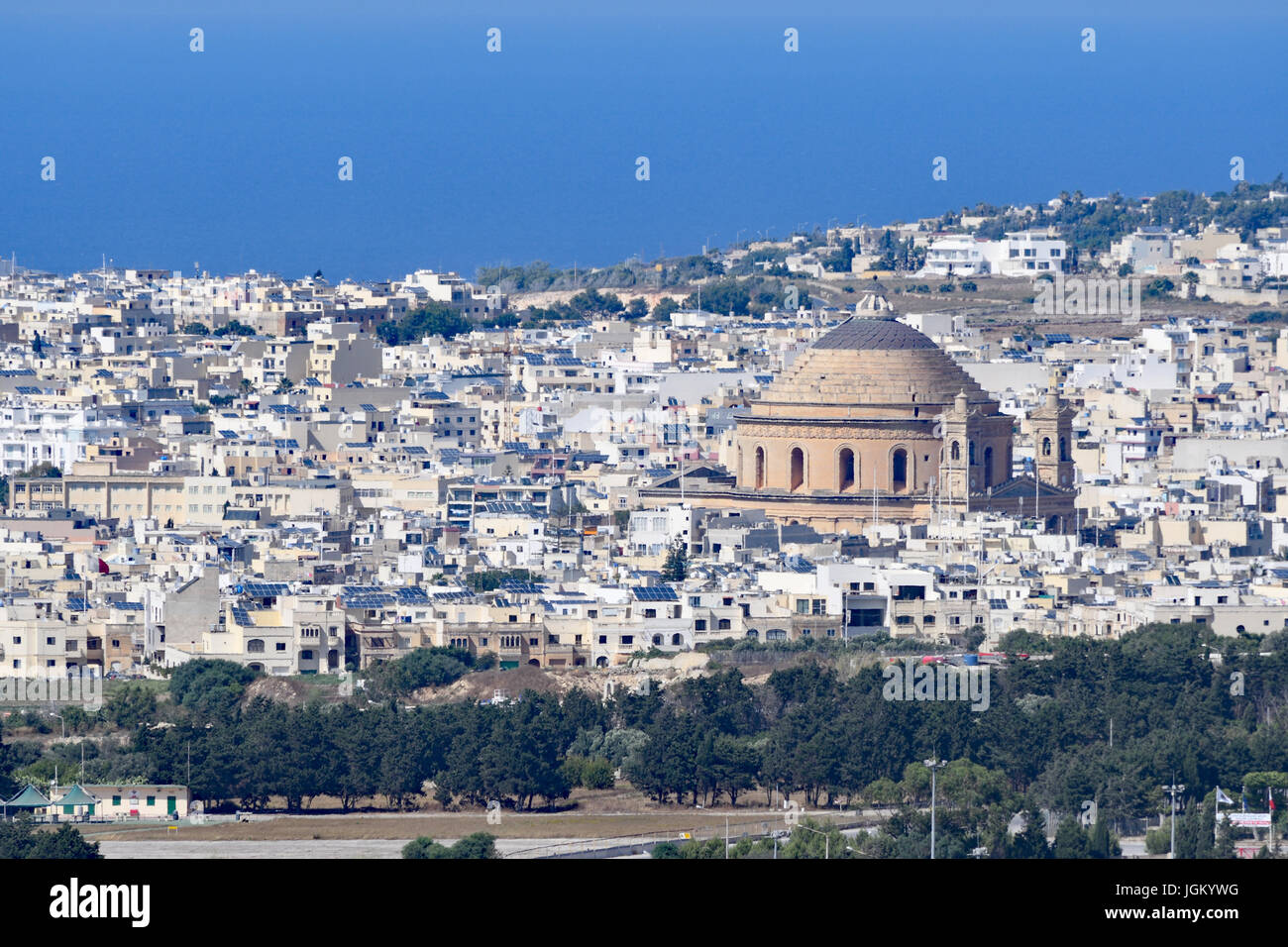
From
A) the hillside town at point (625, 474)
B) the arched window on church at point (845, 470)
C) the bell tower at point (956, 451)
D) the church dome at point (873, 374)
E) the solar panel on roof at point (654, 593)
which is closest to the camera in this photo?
the hillside town at point (625, 474)

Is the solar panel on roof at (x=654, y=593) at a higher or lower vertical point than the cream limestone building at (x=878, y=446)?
lower

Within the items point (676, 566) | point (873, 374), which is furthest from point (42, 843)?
point (873, 374)

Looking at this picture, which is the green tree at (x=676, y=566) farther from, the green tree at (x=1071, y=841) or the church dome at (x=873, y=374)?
the green tree at (x=1071, y=841)

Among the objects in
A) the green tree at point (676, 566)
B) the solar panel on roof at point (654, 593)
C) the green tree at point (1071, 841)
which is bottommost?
the green tree at point (1071, 841)

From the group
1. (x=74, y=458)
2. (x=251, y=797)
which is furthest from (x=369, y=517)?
(x=251, y=797)

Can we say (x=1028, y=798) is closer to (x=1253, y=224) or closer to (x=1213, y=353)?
(x=1213, y=353)

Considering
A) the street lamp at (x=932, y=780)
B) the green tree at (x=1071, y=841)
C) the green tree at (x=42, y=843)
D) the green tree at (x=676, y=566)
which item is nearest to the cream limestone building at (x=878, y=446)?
the green tree at (x=676, y=566)

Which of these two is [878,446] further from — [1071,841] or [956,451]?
[1071,841]
